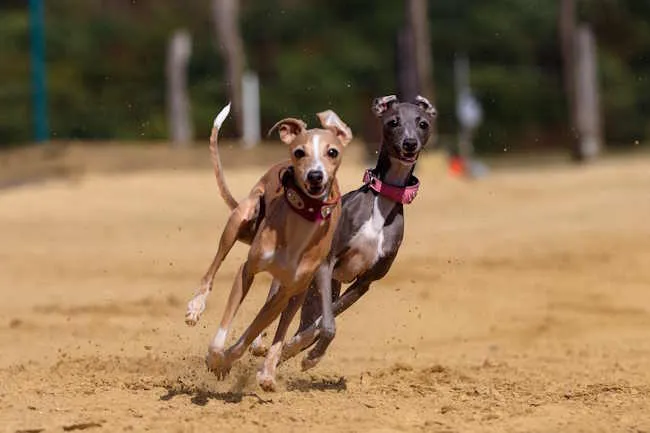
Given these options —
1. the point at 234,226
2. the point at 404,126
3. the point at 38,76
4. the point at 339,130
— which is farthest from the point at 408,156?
the point at 38,76

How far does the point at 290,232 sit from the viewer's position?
5699mm

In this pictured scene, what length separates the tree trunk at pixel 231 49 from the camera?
2061 centimetres

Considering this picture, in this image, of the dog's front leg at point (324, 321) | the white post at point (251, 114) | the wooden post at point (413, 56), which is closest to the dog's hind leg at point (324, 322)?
the dog's front leg at point (324, 321)

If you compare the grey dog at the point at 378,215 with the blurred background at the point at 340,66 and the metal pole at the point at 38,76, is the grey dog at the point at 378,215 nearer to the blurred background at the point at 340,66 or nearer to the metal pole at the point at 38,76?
the metal pole at the point at 38,76

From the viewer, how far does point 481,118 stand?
26781 mm

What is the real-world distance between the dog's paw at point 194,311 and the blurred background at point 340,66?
12.7m

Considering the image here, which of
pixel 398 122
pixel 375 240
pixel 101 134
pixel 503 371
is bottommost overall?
pixel 503 371

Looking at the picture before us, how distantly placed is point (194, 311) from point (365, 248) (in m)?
0.97

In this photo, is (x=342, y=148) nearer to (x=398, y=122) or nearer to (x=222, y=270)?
(x=398, y=122)

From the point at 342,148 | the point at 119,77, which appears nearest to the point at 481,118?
the point at 119,77

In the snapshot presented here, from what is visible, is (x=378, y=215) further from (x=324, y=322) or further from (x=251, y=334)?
(x=251, y=334)

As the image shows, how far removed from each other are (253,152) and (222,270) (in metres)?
6.41

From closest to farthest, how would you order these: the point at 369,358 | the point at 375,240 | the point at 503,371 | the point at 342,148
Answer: the point at 342,148
the point at 375,240
the point at 503,371
the point at 369,358

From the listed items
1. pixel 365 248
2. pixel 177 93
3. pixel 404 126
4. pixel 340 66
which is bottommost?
pixel 365 248
